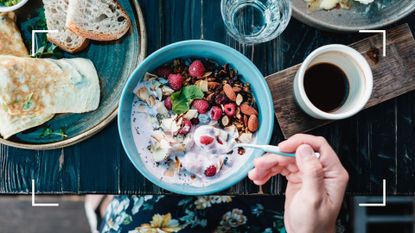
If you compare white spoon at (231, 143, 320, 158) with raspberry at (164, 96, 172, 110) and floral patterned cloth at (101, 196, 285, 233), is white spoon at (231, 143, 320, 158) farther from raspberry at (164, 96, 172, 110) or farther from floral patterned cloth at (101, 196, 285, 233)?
floral patterned cloth at (101, 196, 285, 233)

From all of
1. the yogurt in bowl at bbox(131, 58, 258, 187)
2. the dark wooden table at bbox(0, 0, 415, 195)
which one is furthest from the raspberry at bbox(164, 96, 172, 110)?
the dark wooden table at bbox(0, 0, 415, 195)

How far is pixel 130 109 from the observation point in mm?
1050

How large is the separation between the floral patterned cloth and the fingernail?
380 millimetres

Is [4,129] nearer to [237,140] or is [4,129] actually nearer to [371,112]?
[237,140]

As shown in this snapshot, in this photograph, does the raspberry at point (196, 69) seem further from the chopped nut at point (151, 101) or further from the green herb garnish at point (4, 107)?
the green herb garnish at point (4, 107)

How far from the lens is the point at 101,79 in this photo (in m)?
1.09

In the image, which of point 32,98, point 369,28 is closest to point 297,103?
point 369,28

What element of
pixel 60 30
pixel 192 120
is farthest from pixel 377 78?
pixel 60 30

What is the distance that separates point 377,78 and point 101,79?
0.53 m

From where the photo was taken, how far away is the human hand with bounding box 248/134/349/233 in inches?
36.9

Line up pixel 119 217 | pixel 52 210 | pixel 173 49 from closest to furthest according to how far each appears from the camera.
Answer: pixel 173 49, pixel 119 217, pixel 52 210

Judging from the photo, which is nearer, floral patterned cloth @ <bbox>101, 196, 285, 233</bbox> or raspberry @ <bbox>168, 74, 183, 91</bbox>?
raspberry @ <bbox>168, 74, 183, 91</bbox>

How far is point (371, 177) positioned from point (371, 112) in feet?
0.42

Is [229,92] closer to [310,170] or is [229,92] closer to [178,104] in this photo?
[178,104]
